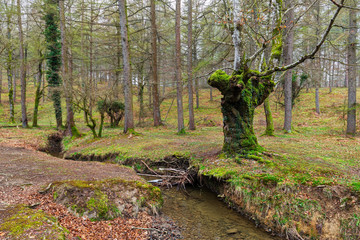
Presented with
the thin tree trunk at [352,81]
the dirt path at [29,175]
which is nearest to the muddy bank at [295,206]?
the dirt path at [29,175]

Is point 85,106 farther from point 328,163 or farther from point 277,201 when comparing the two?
point 328,163

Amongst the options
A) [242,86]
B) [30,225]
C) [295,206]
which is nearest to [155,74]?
[242,86]

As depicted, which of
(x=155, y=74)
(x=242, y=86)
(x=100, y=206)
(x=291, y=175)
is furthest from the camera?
(x=155, y=74)

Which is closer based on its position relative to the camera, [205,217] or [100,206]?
[100,206]

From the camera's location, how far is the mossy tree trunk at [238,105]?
6516mm

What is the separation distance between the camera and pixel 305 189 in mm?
4770

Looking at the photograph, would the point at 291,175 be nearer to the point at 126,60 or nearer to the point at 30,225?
the point at 30,225

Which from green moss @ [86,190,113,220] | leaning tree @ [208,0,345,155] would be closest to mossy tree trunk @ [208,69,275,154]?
leaning tree @ [208,0,345,155]

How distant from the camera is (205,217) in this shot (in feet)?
17.6

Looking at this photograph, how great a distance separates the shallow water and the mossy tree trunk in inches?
73.0

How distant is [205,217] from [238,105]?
11.5 ft

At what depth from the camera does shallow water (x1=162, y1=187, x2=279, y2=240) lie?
15.0ft

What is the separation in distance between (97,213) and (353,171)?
626cm

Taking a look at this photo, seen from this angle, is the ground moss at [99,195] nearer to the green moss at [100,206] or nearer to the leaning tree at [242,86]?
the green moss at [100,206]
